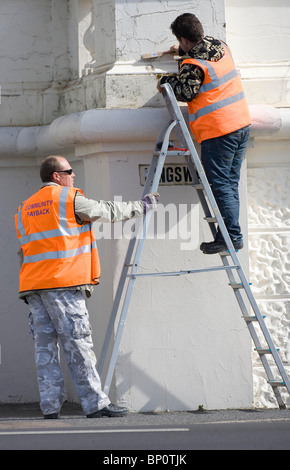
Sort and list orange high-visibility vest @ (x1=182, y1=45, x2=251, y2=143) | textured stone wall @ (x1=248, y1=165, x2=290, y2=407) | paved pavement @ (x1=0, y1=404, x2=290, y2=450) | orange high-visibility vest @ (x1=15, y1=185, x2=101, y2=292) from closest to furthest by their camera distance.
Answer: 1. paved pavement @ (x1=0, y1=404, x2=290, y2=450)
2. orange high-visibility vest @ (x1=15, y1=185, x2=101, y2=292)
3. orange high-visibility vest @ (x1=182, y1=45, x2=251, y2=143)
4. textured stone wall @ (x1=248, y1=165, x2=290, y2=407)

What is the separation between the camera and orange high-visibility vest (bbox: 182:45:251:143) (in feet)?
26.9

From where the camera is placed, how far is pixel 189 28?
8258 mm

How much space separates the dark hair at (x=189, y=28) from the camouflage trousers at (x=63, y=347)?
1.92 meters

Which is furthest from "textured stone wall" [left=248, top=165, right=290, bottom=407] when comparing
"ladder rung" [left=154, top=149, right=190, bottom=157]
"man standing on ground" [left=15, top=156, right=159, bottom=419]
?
"man standing on ground" [left=15, top=156, right=159, bottom=419]

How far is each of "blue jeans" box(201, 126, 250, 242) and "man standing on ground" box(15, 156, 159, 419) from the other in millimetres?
691

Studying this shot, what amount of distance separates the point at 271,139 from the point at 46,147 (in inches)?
68.7

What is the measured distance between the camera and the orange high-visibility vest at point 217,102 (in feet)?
26.9

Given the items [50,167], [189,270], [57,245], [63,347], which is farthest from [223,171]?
[63,347]

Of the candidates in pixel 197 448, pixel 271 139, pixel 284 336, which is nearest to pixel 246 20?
pixel 271 139

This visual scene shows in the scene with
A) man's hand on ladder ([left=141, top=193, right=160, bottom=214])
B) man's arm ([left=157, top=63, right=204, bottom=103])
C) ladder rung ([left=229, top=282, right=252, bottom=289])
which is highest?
man's arm ([left=157, top=63, right=204, bottom=103])

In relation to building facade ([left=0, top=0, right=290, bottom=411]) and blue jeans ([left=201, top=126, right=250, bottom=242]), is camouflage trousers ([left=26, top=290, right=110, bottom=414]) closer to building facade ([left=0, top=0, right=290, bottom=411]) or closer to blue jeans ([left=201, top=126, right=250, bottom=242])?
building facade ([left=0, top=0, right=290, bottom=411])

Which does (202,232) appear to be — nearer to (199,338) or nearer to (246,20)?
(199,338)

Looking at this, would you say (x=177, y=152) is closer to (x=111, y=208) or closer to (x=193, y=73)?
(x=193, y=73)

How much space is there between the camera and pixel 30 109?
9.62 metres
